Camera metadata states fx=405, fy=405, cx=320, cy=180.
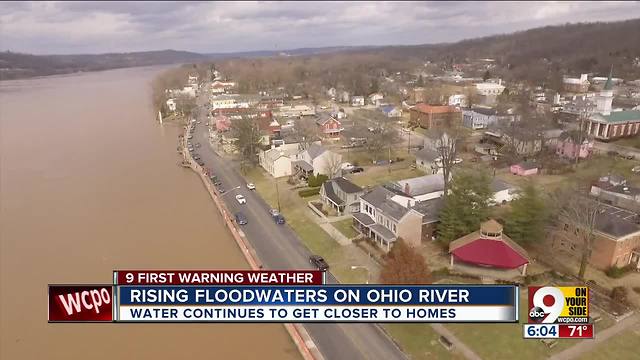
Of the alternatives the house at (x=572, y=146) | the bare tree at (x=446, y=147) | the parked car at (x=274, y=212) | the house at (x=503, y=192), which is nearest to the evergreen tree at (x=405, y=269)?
the bare tree at (x=446, y=147)

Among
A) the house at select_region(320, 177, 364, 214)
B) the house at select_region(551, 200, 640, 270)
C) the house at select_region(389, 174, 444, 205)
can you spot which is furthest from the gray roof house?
the house at select_region(551, 200, 640, 270)

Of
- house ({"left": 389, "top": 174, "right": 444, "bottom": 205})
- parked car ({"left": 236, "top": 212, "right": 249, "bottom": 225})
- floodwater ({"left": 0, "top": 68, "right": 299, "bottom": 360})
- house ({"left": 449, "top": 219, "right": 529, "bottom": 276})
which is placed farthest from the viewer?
house ({"left": 389, "top": 174, "right": 444, "bottom": 205})

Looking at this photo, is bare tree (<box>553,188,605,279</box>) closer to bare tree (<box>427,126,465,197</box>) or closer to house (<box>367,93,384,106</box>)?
bare tree (<box>427,126,465,197</box>)

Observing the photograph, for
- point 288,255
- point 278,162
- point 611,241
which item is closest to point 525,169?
point 611,241

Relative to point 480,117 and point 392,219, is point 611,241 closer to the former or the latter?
point 392,219

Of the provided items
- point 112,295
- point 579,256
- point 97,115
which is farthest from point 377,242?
point 97,115

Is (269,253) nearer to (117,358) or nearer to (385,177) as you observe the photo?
(117,358)

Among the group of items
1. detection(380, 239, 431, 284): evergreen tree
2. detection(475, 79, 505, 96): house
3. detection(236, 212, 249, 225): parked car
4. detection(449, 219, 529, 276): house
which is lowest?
detection(236, 212, 249, 225): parked car
